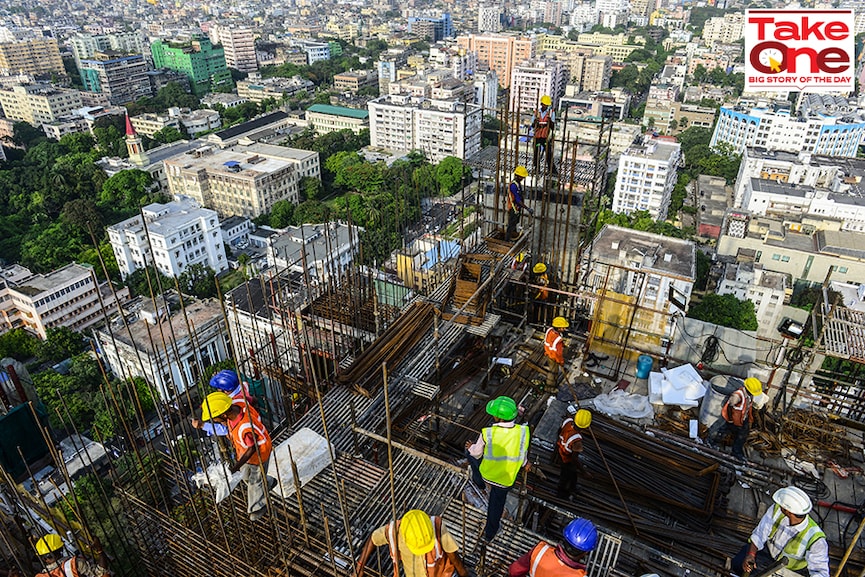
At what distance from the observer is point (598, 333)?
904 centimetres

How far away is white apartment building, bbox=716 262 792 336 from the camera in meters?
27.4

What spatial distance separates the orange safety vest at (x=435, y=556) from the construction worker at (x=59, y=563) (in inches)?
114

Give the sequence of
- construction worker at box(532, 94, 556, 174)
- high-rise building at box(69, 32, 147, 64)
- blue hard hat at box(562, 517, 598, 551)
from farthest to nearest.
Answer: high-rise building at box(69, 32, 147, 64), construction worker at box(532, 94, 556, 174), blue hard hat at box(562, 517, 598, 551)

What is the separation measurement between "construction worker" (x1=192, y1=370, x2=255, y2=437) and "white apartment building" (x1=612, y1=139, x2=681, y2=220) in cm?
3942

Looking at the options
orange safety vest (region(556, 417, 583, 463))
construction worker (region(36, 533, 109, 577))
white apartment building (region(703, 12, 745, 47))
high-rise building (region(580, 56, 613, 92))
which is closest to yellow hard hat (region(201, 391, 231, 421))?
construction worker (region(36, 533, 109, 577))

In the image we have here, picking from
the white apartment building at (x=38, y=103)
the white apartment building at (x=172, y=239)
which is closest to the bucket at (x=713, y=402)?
the white apartment building at (x=172, y=239)

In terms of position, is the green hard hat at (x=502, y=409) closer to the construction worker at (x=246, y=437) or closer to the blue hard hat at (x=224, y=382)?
the construction worker at (x=246, y=437)

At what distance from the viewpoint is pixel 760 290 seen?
27484mm

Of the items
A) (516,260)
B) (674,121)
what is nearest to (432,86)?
(674,121)

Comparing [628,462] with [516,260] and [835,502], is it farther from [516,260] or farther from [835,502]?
[516,260]

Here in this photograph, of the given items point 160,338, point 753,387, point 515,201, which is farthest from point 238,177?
→ point 753,387

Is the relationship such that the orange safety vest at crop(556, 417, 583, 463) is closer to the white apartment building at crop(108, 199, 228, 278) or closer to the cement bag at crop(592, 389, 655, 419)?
the cement bag at crop(592, 389, 655, 419)

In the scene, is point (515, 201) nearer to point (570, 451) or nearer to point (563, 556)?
point (570, 451)

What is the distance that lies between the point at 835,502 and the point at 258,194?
38.5 metres
